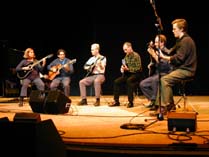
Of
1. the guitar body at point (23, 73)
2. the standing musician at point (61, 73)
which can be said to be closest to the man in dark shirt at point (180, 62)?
the standing musician at point (61, 73)

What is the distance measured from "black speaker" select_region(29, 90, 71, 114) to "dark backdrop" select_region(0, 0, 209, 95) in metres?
3.45

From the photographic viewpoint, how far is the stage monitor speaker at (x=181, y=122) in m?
4.50

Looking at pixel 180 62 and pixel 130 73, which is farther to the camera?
pixel 130 73

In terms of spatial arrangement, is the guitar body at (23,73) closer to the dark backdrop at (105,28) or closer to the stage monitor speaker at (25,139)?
the dark backdrop at (105,28)

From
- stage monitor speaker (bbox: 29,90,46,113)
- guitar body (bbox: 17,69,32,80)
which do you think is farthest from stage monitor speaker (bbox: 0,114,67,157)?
guitar body (bbox: 17,69,32,80)

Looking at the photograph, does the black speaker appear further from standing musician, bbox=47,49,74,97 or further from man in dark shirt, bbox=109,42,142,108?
standing musician, bbox=47,49,74,97

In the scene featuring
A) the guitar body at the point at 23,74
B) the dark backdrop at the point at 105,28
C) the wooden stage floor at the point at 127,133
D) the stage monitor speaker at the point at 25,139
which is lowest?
the wooden stage floor at the point at 127,133

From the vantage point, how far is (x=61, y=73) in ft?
27.4

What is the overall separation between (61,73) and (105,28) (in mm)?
2013

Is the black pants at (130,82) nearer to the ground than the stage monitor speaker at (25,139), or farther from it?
farther from it

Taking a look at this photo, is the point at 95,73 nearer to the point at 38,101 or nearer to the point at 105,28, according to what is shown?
the point at 38,101

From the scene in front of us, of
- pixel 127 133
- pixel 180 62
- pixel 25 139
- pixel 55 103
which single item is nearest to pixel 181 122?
pixel 127 133

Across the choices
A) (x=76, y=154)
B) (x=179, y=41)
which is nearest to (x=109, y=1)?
(x=179, y=41)

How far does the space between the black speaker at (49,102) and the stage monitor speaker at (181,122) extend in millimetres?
2286
